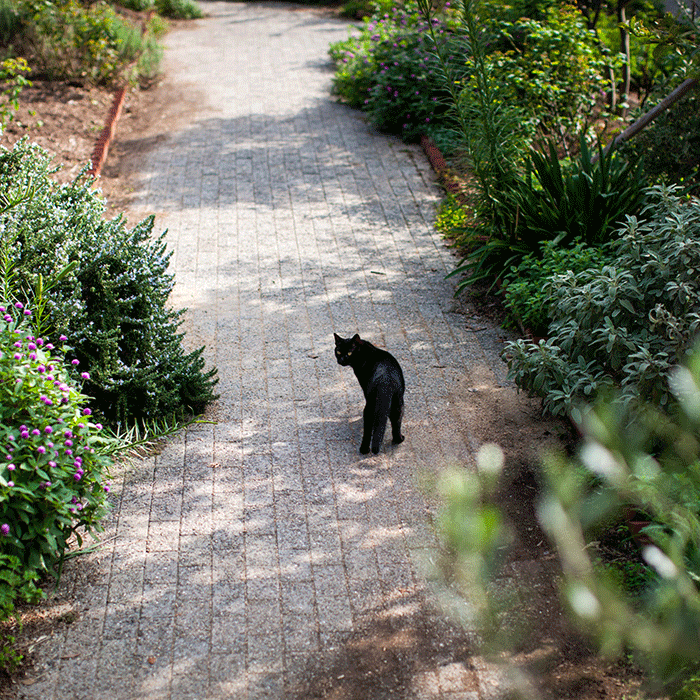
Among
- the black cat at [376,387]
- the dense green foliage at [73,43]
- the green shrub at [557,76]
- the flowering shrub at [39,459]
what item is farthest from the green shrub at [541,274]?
the dense green foliage at [73,43]

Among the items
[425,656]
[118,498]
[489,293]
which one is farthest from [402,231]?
[425,656]

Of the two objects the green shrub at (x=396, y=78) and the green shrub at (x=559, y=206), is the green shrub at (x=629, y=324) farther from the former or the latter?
the green shrub at (x=396, y=78)

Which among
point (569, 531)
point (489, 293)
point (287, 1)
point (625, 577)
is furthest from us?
point (287, 1)

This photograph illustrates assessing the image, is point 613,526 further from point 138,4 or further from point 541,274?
point 138,4

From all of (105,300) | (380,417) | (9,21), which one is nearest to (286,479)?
(380,417)

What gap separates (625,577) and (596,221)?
3597 millimetres

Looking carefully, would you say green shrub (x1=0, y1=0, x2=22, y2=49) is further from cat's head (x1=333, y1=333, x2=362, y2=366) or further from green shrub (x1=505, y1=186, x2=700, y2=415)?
green shrub (x1=505, y1=186, x2=700, y2=415)

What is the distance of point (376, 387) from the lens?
455 centimetres

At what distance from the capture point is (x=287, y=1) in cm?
1914

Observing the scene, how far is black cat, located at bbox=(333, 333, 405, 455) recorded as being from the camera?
14.9 ft

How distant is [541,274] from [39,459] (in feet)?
14.0

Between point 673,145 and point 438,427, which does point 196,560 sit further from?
point 673,145

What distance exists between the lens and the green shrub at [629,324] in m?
4.18

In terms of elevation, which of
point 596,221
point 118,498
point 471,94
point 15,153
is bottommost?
point 118,498
